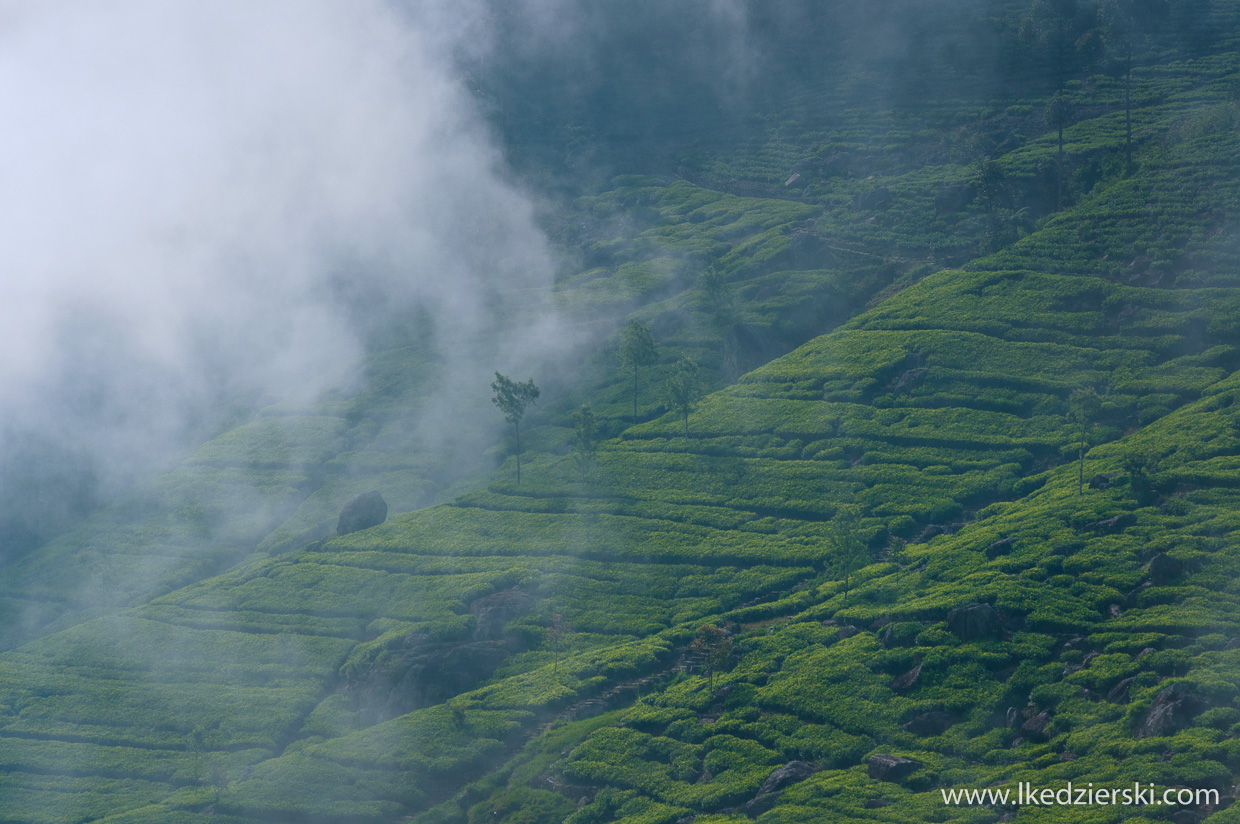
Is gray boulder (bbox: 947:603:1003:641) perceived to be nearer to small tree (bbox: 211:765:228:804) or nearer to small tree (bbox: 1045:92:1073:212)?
small tree (bbox: 211:765:228:804)

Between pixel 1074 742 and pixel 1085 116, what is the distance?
160689 millimetres

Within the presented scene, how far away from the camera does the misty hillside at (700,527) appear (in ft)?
263

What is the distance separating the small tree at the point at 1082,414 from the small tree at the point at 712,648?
39.2 meters

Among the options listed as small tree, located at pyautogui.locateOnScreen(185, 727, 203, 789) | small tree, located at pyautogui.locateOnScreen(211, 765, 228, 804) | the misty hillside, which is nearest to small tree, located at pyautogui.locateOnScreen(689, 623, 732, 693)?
the misty hillside

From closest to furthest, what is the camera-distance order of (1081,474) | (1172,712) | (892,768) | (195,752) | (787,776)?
1. (1172,712)
2. (892,768)
3. (787,776)
4. (195,752)
5. (1081,474)

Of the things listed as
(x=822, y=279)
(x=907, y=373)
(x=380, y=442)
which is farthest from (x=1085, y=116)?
(x=380, y=442)

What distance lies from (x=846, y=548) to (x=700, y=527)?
2409 centimetres

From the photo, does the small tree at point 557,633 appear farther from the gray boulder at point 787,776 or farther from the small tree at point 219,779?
the small tree at point 219,779

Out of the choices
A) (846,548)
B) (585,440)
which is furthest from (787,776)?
(585,440)

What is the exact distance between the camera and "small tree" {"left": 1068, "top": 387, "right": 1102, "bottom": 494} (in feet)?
344

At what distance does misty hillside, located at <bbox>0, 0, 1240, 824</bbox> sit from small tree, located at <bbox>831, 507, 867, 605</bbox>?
396 mm

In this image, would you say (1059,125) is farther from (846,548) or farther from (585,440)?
(846,548)

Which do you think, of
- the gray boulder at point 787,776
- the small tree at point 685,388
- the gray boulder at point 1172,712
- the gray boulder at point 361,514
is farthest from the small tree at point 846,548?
the gray boulder at point 361,514

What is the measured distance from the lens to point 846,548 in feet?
323
